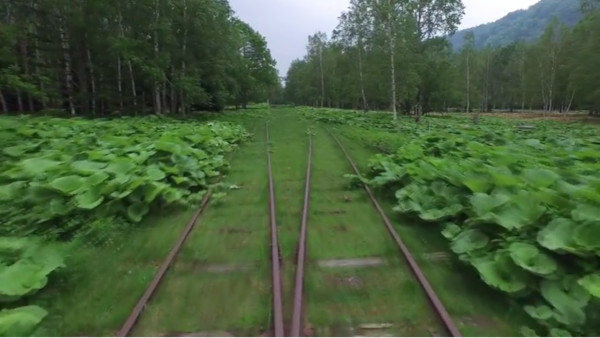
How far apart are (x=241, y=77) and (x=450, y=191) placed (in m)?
39.8

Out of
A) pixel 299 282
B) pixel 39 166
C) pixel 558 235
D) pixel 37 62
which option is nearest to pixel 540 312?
pixel 558 235

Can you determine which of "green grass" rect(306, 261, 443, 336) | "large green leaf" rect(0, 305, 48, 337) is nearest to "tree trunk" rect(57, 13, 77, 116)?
"large green leaf" rect(0, 305, 48, 337)

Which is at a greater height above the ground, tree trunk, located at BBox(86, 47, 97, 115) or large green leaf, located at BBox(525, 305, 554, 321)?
tree trunk, located at BBox(86, 47, 97, 115)

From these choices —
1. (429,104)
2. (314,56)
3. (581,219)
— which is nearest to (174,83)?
(581,219)

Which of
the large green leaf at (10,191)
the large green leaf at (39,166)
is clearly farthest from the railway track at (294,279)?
the large green leaf at (10,191)

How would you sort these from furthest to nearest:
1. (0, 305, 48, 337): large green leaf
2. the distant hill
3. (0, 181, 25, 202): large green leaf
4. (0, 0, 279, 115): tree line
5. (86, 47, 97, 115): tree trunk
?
1. the distant hill
2. (86, 47, 97, 115): tree trunk
3. (0, 0, 279, 115): tree line
4. (0, 181, 25, 202): large green leaf
5. (0, 305, 48, 337): large green leaf

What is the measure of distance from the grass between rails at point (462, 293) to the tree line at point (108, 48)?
1882 cm

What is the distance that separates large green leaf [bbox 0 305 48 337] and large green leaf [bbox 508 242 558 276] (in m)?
4.06

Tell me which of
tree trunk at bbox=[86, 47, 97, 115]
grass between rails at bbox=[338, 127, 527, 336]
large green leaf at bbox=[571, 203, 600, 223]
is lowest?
grass between rails at bbox=[338, 127, 527, 336]

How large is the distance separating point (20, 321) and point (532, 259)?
4.27m

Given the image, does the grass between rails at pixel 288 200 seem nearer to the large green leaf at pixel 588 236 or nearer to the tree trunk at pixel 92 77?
the large green leaf at pixel 588 236

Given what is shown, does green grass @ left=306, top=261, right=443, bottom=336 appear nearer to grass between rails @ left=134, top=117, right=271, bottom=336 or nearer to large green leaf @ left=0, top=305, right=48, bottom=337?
grass between rails @ left=134, top=117, right=271, bottom=336

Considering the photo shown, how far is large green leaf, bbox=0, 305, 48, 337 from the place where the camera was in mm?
3145

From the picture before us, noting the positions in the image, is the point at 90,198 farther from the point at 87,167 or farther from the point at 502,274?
the point at 502,274
